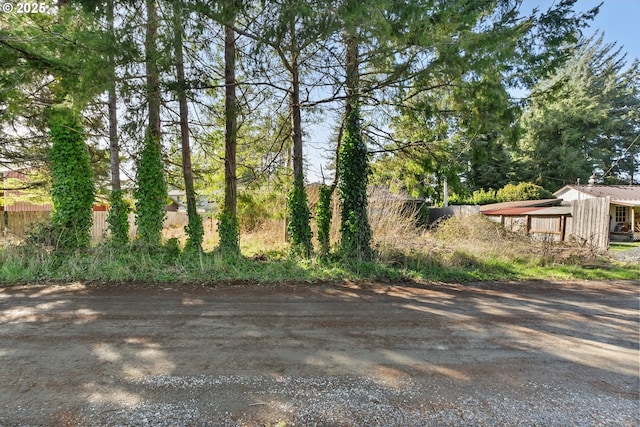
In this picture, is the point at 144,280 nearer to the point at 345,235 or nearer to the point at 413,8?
the point at 345,235

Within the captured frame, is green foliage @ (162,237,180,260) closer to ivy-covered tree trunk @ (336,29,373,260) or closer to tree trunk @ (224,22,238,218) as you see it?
tree trunk @ (224,22,238,218)

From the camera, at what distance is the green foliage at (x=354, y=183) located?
717 cm

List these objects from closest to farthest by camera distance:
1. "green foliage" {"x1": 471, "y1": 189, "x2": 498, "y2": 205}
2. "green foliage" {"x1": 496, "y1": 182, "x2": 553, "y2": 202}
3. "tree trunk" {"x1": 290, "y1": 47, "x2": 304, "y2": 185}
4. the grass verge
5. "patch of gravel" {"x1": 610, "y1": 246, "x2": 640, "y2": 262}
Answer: the grass verge → "tree trunk" {"x1": 290, "y1": 47, "x2": 304, "y2": 185} → "patch of gravel" {"x1": 610, "y1": 246, "x2": 640, "y2": 262} → "green foliage" {"x1": 496, "y1": 182, "x2": 553, "y2": 202} → "green foliage" {"x1": 471, "y1": 189, "x2": 498, "y2": 205}

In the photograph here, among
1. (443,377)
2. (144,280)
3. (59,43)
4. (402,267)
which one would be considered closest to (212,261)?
(144,280)

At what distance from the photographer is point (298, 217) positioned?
7594 mm

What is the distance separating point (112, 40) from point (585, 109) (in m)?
31.7

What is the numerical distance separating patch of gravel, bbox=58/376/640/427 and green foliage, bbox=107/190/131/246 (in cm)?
558

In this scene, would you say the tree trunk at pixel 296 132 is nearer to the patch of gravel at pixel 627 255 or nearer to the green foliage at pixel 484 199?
the patch of gravel at pixel 627 255

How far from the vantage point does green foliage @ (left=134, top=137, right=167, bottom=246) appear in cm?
714

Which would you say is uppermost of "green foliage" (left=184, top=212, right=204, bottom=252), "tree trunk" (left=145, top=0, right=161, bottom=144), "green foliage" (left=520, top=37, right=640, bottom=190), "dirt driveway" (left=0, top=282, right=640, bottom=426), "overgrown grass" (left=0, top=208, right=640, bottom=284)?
"green foliage" (left=520, top=37, right=640, bottom=190)

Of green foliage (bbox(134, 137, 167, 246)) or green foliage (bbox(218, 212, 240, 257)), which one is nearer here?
green foliage (bbox(134, 137, 167, 246))

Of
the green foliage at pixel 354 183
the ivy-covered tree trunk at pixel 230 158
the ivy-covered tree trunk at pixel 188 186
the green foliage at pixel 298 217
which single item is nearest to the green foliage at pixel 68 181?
the ivy-covered tree trunk at pixel 188 186

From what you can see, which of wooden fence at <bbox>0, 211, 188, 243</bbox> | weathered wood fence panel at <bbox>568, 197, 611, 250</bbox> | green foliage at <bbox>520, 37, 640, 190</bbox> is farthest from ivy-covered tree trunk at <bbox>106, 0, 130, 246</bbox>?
green foliage at <bbox>520, 37, 640, 190</bbox>

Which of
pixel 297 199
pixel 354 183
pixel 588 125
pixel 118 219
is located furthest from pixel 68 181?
pixel 588 125
